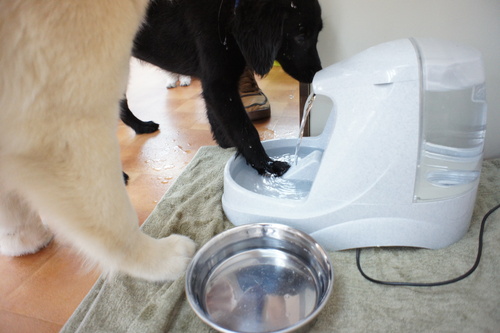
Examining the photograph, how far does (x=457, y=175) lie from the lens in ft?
2.82

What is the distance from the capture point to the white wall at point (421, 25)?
3.67ft

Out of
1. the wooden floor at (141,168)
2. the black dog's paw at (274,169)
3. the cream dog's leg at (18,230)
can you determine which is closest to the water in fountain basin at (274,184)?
the black dog's paw at (274,169)

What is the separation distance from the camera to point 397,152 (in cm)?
79

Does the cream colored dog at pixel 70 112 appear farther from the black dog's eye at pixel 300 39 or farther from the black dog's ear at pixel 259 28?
the black dog's eye at pixel 300 39

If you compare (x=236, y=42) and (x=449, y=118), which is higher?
(x=236, y=42)

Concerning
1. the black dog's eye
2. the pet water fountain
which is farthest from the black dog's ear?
the pet water fountain

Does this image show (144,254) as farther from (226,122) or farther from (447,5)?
(447,5)

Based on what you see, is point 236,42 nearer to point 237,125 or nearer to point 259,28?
point 259,28

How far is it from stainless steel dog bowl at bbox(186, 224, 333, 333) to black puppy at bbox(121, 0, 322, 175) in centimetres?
33

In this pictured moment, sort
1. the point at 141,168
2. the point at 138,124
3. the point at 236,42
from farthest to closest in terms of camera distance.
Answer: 1. the point at 138,124
2. the point at 141,168
3. the point at 236,42

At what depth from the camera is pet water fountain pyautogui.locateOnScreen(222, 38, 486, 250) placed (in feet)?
2.50

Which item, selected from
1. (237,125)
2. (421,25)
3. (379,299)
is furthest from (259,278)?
(421,25)

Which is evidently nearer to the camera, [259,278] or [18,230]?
[259,278]

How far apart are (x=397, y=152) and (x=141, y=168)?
1076mm
